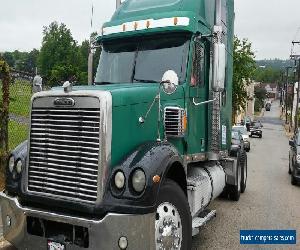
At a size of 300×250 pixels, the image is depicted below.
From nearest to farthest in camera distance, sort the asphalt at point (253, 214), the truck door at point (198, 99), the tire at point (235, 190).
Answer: the truck door at point (198, 99)
the asphalt at point (253, 214)
the tire at point (235, 190)

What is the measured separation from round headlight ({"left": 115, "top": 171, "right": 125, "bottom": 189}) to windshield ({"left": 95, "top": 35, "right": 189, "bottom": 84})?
1962 millimetres

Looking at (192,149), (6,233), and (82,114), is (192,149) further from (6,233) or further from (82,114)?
(6,233)

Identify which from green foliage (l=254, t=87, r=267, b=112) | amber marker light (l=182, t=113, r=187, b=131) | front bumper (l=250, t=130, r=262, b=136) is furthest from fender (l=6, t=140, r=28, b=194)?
green foliage (l=254, t=87, r=267, b=112)

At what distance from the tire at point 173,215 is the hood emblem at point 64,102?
1306mm

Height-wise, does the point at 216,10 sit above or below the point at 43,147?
above

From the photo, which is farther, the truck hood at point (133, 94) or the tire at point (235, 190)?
the tire at point (235, 190)

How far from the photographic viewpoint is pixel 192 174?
668 cm

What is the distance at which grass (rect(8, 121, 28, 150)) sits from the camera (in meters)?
12.5

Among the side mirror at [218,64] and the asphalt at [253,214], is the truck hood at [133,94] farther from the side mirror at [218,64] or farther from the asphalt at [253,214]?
the asphalt at [253,214]

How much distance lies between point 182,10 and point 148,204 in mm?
3494

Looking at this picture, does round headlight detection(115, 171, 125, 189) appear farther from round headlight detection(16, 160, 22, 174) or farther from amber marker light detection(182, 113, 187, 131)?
amber marker light detection(182, 113, 187, 131)

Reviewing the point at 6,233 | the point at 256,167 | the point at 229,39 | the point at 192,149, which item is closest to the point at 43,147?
the point at 6,233

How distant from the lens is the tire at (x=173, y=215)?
450 centimetres

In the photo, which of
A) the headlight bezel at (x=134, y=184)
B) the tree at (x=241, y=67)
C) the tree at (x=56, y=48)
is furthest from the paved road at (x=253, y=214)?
the tree at (x=56, y=48)
